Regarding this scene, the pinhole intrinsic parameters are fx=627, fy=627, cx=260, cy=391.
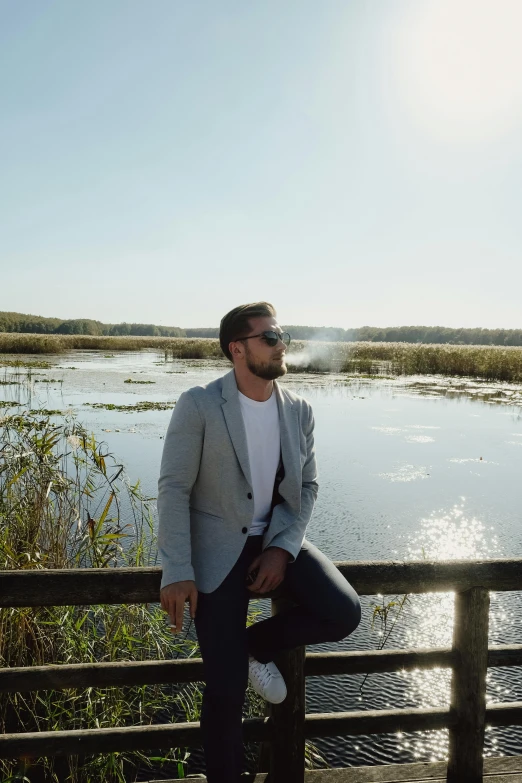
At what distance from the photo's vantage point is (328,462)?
10117mm

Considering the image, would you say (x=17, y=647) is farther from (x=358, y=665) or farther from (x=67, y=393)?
(x=67, y=393)

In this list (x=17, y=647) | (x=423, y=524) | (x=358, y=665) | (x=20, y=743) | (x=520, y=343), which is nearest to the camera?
(x=20, y=743)

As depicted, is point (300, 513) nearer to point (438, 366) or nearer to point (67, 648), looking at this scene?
point (67, 648)

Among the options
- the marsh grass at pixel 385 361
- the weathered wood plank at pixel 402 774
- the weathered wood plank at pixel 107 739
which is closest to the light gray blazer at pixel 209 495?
the weathered wood plank at pixel 107 739

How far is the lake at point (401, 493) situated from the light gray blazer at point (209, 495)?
8.01ft

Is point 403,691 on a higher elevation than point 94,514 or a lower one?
lower

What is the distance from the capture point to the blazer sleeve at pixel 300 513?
200cm

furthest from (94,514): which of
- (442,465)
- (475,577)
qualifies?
(442,465)

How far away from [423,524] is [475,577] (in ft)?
18.6

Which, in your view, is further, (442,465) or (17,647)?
(442,465)

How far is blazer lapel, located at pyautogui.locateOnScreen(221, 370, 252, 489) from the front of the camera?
1.99 m

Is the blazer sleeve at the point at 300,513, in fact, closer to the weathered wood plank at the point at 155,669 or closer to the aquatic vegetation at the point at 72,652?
the weathered wood plank at the point at 155,669

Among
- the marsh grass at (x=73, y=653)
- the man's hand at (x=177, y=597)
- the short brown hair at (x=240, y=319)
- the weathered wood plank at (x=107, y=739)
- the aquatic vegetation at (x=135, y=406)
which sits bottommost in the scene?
the marsh grass at (x=73, y=653)

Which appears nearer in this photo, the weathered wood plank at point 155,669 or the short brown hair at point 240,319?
the weathered wood plank at point 155,669
